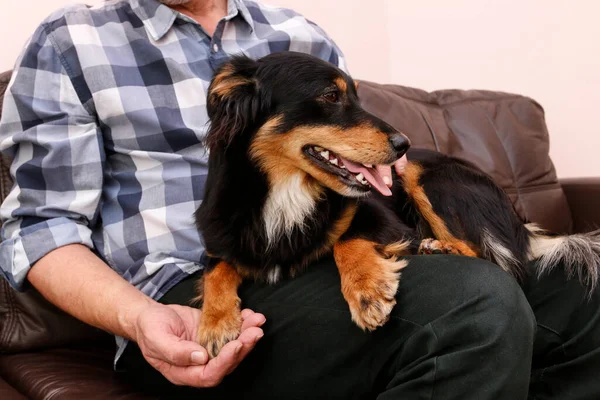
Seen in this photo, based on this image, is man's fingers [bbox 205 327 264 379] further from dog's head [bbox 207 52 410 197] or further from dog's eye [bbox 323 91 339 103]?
dog's eye [bbox 323 91 339 103]

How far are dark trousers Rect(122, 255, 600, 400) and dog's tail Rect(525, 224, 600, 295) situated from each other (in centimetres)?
3

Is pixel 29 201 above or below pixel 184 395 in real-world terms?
above

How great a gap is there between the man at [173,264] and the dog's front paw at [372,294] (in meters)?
0.03

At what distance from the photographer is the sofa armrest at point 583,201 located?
2463 mm

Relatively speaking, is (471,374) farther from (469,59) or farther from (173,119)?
(469,59)

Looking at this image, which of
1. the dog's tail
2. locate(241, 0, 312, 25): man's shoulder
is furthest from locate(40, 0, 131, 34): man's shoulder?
the dog's tail

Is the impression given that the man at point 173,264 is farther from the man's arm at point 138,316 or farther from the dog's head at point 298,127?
the dog's head at point 298,127

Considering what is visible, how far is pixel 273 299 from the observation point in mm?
1313

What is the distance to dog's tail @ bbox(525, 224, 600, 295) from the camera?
4.90 ft

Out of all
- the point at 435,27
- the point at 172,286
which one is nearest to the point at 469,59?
the point at 435,27

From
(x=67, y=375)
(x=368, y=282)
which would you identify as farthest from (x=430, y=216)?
(x=67, y=375)

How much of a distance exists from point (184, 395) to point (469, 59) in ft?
7.59

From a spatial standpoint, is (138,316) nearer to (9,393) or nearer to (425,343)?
(9,393)

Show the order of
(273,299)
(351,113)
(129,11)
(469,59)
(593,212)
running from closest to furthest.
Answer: (273,299) < (351,113) < (129,11) < (593,212) < (469,59)
